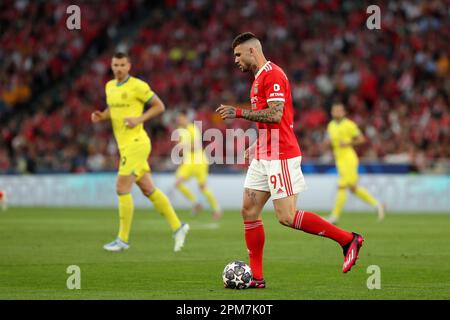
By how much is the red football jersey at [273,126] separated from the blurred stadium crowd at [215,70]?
16124 millimetres

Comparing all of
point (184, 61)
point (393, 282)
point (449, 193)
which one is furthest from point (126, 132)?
point (184, 61)

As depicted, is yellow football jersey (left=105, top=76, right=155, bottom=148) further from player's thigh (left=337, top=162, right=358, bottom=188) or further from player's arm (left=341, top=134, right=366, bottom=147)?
player's thigh (left=337, top=162, right=358, bottom=188)

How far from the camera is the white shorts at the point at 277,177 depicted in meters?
9.72

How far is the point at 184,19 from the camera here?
116 ft

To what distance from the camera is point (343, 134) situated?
2095 cm

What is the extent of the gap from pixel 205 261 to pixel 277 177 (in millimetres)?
3045

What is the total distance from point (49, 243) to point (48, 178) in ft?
43.3

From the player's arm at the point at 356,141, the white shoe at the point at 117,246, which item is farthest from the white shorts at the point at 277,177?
the player's arm at the point at 356,141

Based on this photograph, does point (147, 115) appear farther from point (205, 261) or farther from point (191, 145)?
point (191, 145)

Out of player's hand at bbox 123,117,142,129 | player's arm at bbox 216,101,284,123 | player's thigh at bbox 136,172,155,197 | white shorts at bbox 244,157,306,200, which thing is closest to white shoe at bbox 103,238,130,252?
player's thigh at bbox 136,172,155,197

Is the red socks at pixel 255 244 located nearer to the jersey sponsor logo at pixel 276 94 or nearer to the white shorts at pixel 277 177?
the white shorts at pixel 277 177

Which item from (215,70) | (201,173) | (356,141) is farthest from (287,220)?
(215,70)

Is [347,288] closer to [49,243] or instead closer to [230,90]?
[49,243]

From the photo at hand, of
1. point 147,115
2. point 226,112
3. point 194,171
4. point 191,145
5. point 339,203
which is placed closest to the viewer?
point 226,112
